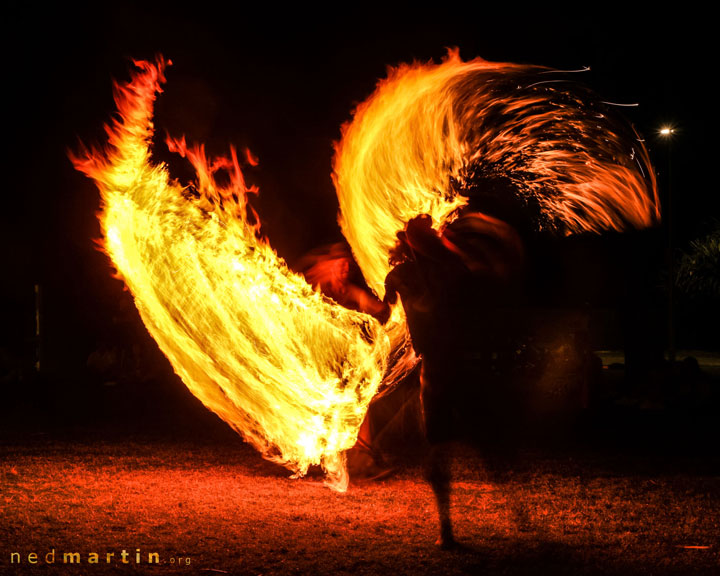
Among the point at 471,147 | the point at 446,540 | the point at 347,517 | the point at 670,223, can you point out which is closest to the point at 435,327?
the point at 446,540

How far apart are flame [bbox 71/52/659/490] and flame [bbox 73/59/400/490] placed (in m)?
0.01

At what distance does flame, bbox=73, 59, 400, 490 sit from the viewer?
716cm

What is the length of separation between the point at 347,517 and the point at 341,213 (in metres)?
3.47

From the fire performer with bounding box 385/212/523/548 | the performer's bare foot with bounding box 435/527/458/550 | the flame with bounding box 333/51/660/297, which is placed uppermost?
the flame with bounding box 333/51/660/297

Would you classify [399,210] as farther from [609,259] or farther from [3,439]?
[609,259]

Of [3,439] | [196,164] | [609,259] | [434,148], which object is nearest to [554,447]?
[434,148]

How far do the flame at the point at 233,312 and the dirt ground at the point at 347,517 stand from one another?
718mm

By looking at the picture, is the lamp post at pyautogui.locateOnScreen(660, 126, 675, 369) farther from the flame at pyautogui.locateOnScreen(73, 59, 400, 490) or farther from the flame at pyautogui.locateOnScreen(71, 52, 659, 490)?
the flame at pyautogui.locateOnScreen(73, 59, 400, 490)

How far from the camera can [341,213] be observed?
858 cm

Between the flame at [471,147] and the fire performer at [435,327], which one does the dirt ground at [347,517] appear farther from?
the flame at [471,147]

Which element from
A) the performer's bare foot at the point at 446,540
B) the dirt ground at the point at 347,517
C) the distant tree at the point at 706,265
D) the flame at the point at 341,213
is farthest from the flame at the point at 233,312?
the distant tree at the point at 706,265

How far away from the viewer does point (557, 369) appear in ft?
63.1

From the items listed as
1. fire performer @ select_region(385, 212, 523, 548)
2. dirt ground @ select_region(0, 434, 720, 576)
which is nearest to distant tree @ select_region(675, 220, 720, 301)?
dirt ground @ select_region(0, 434, 720, 576)

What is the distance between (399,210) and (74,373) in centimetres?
1294
